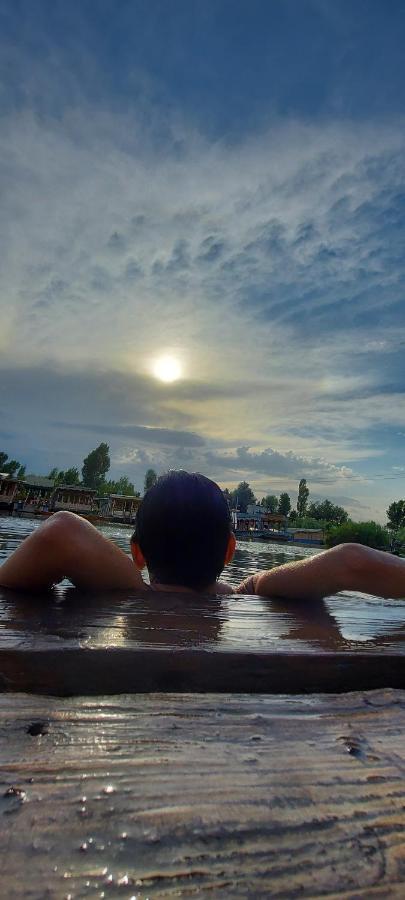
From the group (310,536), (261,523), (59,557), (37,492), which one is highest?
(37,492)

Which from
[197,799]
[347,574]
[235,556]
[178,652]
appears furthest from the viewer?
[235,556]

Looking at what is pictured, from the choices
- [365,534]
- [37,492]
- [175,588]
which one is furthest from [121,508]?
[175,588]

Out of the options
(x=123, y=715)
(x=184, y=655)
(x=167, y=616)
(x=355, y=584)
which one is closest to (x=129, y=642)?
(x=184, y=655)

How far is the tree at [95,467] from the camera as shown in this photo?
86500 mm

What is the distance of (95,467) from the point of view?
8681cm

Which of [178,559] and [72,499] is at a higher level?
[72,499]

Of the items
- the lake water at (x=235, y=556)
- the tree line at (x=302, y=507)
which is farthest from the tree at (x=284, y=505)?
the lake water at (x=235, y=556)

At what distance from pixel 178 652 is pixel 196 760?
322 millimetres

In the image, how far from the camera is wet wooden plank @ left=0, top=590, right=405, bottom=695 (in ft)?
3.27

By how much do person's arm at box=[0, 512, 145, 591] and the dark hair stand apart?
26 centimetres

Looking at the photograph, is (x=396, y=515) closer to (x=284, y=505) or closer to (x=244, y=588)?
(x=284, y=505)

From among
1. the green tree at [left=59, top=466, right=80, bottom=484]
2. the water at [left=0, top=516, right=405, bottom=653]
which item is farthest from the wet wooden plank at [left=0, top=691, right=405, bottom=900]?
the green tree at [left=59, top=466, right=80, bottom=484]

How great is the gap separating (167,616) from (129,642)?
1.22ft

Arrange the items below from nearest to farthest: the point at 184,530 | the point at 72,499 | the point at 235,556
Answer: the point at 184,530 < the point at 235,556 < the point at 72,499
